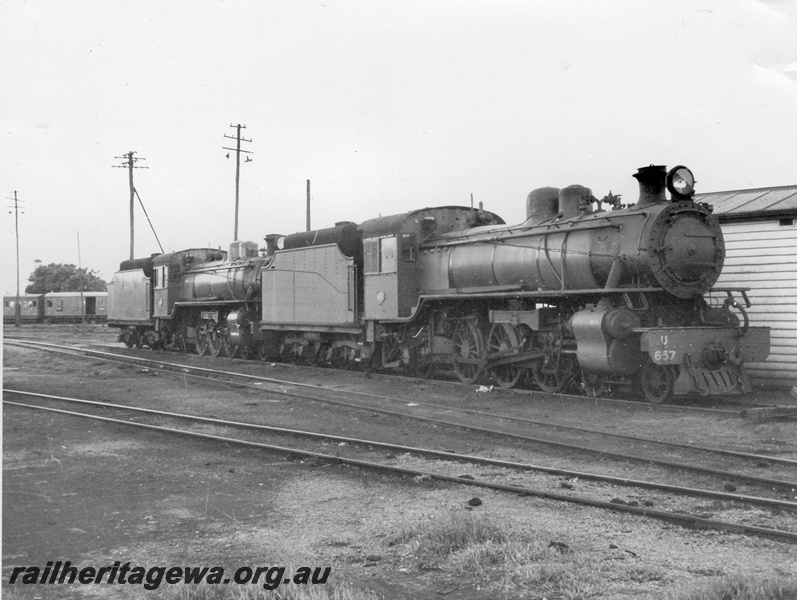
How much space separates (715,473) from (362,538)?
11.8 ft

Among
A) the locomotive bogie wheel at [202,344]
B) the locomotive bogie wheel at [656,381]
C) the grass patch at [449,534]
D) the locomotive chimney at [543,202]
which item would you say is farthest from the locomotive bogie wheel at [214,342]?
the grass patch at [449,534]

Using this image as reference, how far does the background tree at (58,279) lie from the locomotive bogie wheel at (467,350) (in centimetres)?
6128

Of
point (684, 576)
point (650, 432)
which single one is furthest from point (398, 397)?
point (684, 576)

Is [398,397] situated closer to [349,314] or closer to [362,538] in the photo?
[349,314]

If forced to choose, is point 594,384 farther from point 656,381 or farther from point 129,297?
point 129,297

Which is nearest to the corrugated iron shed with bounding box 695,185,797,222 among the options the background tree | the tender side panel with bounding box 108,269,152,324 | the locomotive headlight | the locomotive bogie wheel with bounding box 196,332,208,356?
the locomotive headlight

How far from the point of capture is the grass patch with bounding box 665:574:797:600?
366cm

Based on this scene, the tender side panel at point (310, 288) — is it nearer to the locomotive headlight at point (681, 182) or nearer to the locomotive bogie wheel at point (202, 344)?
Answer: the locomotive bogie wheel at point (202, 344)

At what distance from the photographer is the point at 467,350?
14023 mm

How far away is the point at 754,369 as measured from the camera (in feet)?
44.1

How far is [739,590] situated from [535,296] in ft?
28.5

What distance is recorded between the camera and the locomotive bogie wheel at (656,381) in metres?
11.2

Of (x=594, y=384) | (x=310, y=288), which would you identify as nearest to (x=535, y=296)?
(x=594, y=384)

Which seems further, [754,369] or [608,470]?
[754,369]
